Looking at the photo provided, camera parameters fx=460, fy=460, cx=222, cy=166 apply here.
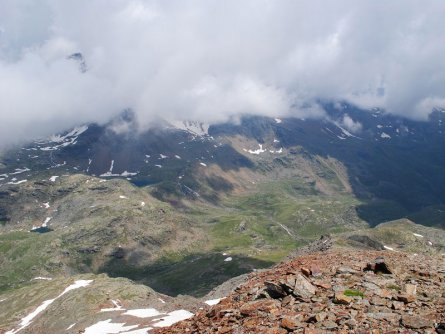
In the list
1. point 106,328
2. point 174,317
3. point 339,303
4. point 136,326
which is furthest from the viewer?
point 106,328

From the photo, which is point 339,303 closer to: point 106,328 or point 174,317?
point 174,317

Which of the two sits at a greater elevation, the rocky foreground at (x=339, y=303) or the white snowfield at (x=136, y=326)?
the rocky foreground at (x=339, y=303)

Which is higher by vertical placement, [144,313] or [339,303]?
[339,303]

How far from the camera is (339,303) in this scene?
26.4 metres

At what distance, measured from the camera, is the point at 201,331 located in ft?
92.3

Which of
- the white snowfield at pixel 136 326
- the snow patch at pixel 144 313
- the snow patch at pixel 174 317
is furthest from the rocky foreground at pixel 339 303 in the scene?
the snow patch at pixel 144 313

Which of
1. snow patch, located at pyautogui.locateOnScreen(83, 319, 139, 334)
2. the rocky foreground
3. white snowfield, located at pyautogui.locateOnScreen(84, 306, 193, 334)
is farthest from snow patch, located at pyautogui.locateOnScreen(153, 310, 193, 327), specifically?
the rocky foreground

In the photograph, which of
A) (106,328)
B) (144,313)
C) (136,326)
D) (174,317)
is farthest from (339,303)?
(144,313)

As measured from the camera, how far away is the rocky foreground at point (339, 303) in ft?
77.8

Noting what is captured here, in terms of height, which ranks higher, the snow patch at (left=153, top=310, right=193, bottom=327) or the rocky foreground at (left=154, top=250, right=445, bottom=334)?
the rocky foreground at (left=154, top=250, right=445, bottom=334)

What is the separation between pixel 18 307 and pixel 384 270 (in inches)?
7975

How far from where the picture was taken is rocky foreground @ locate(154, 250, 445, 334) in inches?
933

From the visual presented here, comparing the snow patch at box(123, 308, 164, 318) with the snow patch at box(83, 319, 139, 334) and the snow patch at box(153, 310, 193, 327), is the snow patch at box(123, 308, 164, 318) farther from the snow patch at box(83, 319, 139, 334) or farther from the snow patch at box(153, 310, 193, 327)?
the snow patch at box(153, 310, 193, 327)

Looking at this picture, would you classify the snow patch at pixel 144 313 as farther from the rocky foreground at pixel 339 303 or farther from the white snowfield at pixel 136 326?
the rocky foreground at pixel 339 303
